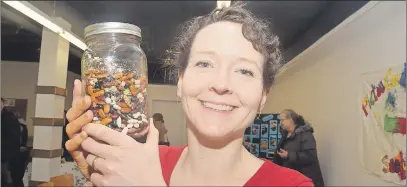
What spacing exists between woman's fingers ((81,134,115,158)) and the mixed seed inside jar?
0.03 metres

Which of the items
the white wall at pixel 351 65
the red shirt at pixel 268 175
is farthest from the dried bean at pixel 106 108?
the white wall at pixel 351 65

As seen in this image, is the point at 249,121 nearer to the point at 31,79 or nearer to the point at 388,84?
the point at 31,79

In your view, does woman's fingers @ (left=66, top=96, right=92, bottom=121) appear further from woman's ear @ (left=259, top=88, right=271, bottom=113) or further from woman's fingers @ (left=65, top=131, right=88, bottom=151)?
woman's ear @ (left=259, top=88, right=271, bottom=113)

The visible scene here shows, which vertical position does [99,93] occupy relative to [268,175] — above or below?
above

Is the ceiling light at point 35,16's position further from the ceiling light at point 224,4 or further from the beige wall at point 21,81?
the ceiling light at point 224,4

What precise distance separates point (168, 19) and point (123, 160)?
113 centimetres

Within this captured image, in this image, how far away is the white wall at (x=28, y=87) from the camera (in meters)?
0.51

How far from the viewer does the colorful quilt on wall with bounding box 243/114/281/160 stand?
0.50 m

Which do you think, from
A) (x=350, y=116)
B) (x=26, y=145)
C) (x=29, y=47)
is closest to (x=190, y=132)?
(x=26, y=145)

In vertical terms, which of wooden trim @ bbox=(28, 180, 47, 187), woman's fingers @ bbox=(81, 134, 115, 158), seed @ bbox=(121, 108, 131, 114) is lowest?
wooden trim @ bbox=(28, 180, 47, 187)

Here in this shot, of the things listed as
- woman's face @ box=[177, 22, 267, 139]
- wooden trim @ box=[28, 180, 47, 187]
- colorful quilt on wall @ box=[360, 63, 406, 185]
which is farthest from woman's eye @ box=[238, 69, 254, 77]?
colorful quilt on wall @ box=[360, 63, 406, 185]

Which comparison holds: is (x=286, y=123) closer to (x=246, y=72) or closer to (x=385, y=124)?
(x=246, y=72)

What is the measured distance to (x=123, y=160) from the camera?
40 centimetres

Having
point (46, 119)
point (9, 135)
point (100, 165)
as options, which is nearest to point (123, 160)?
point (100, 165)
